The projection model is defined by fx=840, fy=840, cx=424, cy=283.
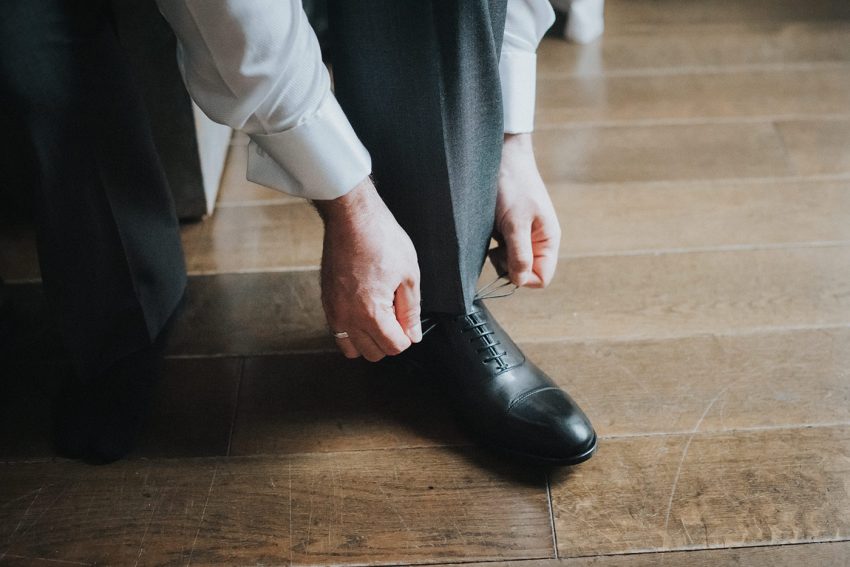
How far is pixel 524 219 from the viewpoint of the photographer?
83cm

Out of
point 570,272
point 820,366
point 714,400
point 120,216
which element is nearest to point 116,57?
point 120,216

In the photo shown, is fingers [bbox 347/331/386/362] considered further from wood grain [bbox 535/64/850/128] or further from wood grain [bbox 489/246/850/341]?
wood grain [bbox 535/64/850/128]

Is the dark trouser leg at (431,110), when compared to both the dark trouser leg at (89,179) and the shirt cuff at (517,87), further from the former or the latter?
the dark trouser leg at (89,179)

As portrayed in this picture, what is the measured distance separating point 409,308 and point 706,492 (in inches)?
13.0

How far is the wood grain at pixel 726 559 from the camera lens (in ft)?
2.40

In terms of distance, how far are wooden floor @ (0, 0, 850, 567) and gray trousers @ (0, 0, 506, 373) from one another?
13 cm

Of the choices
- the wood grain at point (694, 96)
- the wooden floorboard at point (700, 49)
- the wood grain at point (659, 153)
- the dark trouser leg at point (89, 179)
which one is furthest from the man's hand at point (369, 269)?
the wooden floorboard at point (700, 49)

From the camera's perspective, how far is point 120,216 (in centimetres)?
79

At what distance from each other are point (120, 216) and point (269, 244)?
1.07ft

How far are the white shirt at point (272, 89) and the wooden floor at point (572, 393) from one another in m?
0.29

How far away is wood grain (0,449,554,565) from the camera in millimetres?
748

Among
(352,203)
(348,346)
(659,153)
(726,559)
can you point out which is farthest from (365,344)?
(659,153)

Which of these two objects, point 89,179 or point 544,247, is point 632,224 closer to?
point 544,247

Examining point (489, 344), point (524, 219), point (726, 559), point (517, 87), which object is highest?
point (517, 87)
